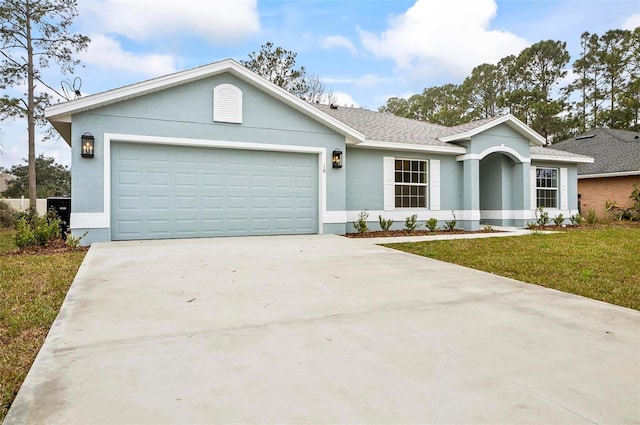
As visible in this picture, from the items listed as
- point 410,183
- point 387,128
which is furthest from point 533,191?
point 387,128

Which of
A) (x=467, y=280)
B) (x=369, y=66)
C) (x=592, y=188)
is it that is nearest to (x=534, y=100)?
(x=592, y=188)

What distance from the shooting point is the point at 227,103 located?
909 centimetres

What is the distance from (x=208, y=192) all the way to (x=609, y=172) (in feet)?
59.5

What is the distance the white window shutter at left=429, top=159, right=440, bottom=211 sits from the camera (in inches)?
475

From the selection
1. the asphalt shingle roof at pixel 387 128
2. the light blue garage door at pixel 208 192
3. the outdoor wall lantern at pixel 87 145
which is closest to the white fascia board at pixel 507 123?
the asphalt shingle roof at pixel 387 128

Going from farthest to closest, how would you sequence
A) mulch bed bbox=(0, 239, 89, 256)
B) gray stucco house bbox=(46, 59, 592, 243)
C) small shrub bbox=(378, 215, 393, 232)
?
small shrub bbox=(378, 215, 393, 232), gray stucco house bbox=(46, 59, 592, 243), mulch bed bbox=(0, 239, 89, 256)

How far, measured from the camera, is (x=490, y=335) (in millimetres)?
2928

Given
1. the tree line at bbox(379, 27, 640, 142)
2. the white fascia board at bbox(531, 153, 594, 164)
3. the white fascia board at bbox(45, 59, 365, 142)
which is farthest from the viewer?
the tree line at bbox(379, 27, 640, 142)

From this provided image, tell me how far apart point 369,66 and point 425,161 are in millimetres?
11864

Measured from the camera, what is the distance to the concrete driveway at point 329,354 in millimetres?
1882

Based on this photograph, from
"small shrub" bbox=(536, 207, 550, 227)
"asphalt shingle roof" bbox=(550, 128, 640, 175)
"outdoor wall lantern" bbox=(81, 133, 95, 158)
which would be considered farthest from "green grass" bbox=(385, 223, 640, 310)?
"asphalt shingle roof" bbox=(550, 128, 640, 175)

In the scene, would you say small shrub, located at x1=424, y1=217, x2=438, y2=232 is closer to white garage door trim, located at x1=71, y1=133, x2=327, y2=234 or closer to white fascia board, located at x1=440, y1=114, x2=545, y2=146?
white fascia board, located at x1=440, y1=114, x2=545, y2=146

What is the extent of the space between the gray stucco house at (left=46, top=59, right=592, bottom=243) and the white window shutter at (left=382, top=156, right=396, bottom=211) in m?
0.03

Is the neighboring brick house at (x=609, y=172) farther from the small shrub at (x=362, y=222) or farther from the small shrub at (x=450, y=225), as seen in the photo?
the small shrub at (x=362, y=222)
